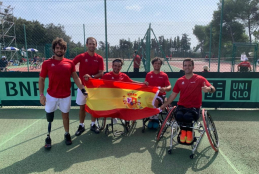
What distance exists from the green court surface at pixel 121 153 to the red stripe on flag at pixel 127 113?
0.46 m

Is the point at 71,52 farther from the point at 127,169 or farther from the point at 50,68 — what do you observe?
the point at 127,169

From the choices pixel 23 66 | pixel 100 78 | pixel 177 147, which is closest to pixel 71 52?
pixel 100 78

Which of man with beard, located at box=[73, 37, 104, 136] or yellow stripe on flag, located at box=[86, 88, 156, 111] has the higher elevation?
man with beard, located at box=[73, 37, 104, 136]

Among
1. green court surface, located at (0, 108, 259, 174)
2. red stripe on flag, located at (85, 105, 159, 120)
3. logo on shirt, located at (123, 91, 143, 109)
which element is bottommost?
green court surface, located at (0, 108, 259, 174)

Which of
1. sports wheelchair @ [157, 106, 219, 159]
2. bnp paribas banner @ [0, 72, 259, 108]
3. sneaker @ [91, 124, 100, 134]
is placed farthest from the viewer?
bnp paribas banner @ [0, 72, 259, 108]

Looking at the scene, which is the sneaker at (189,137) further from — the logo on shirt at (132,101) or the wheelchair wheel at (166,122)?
the logo on shirt at (132,101)

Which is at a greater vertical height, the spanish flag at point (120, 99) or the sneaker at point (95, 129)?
the spanish flag at point (120, 99)

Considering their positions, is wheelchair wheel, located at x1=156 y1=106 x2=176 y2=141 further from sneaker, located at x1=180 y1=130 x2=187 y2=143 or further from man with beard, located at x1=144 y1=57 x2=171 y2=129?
man with beard, located at x1=144 y1=57 x2=171 y2=129

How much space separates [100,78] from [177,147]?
206 centimetres

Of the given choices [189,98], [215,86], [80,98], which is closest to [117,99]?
[80,98]

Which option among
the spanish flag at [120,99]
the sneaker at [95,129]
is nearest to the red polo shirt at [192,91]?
the spanish flag at [120,99]

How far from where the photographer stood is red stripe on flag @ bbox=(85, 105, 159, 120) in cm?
385

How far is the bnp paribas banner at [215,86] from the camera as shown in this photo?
5.67 metres

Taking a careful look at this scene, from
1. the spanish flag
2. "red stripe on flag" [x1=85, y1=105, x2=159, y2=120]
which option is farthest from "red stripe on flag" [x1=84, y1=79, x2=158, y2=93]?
"red stripe on flag" [x1=85, y1=105, x2=159, y2=120]
